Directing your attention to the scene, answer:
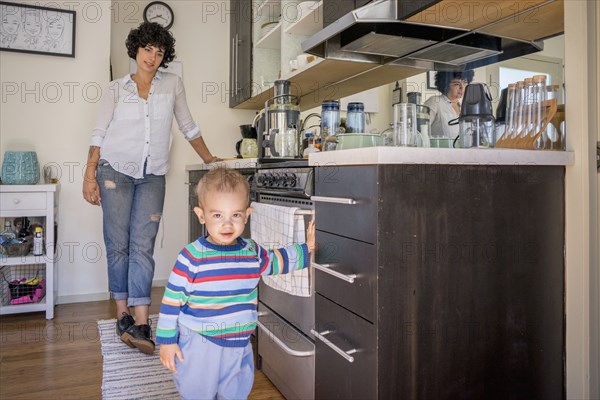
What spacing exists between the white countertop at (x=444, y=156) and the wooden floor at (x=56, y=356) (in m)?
1.02

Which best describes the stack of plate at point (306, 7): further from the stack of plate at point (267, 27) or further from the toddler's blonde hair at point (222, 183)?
the toddler's blonde hair at point (222, 183)

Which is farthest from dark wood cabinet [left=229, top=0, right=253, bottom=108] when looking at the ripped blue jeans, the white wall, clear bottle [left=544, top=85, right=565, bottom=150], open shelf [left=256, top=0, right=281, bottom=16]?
clear bottle [left=544, top=85, right=565, bottom=150]

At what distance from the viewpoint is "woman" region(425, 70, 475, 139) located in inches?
73.9

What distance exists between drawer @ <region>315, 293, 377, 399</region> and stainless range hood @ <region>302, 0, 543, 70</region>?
99 cm

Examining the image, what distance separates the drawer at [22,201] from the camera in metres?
2.59

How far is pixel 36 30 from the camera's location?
2887 millimetres

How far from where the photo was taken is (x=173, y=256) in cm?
358

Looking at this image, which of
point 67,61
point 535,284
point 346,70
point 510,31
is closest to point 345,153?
point 535,284

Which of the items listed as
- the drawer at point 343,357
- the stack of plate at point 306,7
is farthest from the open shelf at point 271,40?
the drawer at point 343,357

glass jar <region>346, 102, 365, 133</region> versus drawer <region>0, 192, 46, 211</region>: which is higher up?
glass jar <region>346, 102, 365, 133</region>

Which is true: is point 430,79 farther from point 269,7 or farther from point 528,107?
point 269,7

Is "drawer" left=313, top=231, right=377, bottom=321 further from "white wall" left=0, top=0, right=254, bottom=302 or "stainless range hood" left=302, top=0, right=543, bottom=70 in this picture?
"white wall" left=0, top=0, right=254, bottom=302

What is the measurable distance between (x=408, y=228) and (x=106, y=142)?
163cm

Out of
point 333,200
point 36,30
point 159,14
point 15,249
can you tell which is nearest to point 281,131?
point 333,200
